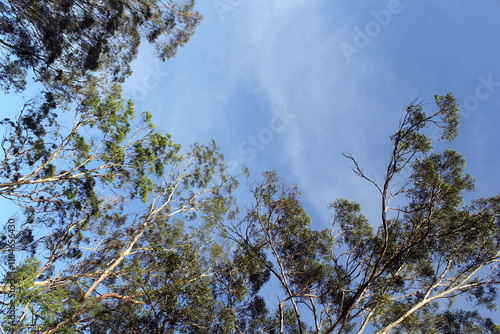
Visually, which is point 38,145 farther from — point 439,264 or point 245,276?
point 439,264

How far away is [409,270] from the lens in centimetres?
1230

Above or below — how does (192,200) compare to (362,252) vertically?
above

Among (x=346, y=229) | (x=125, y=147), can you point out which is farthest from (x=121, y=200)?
(x=346, y=229)

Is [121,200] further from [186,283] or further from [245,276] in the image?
[245,276]

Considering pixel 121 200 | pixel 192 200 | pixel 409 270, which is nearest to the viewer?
pixel 409 270

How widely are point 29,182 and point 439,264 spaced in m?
15.6

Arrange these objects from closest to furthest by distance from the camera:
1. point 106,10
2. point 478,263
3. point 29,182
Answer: point 29,182 → point 478,263 → point 106,10

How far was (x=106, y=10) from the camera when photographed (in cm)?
1152

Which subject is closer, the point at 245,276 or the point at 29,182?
the point at 29,182

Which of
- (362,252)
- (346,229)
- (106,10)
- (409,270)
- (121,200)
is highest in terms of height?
(106,10)

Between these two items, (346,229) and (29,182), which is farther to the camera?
(346,229)

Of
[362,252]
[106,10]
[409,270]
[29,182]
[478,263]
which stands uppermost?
[106,10]

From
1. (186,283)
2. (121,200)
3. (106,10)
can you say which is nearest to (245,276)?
(186,283)

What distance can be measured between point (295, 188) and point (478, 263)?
7.54m
